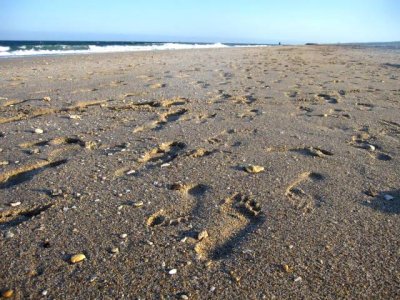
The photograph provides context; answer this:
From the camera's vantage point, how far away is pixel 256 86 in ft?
22.9

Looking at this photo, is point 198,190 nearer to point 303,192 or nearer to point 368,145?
point 303,192

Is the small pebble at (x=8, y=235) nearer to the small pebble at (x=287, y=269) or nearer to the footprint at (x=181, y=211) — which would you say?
the footprint at (x=181, y=211)

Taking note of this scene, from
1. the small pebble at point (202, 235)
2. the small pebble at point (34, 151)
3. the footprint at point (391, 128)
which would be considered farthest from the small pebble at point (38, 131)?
the footprint at point (391, 128)

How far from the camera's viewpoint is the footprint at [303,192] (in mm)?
2405

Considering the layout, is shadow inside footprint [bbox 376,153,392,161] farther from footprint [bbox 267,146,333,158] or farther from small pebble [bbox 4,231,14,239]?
small pebble [bbox 4,231,14,239]

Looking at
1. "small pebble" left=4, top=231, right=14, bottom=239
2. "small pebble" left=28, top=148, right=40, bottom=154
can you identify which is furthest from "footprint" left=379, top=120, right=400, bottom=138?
"small pebble" left=4, top=231, right=14, bottom=239

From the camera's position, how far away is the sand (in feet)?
5.59

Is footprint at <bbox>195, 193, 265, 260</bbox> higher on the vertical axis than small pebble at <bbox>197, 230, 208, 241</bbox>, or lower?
lower

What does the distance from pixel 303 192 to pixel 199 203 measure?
2.43ft

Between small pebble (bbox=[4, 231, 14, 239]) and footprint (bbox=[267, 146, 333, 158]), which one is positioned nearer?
small pebble (bbox=[4, 231, 14, 239])

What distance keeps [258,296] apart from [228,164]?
154 cm

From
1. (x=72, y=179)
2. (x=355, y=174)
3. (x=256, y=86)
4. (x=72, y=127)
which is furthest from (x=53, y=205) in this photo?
(x=256, y=86)

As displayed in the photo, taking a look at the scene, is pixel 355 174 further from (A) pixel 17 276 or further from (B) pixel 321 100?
(B) pixel 321 100

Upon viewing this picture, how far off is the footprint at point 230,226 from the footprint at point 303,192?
0.27m
